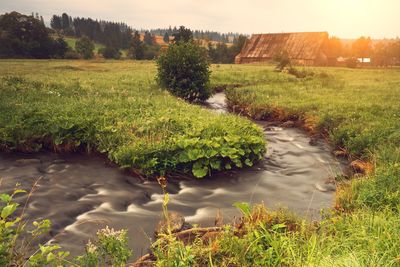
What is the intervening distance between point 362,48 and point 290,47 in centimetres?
1687

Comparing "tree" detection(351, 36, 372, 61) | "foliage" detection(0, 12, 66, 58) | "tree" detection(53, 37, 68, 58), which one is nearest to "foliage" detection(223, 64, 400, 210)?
"tree" detection(351, 36, 372, 61)

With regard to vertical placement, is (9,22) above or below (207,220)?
above

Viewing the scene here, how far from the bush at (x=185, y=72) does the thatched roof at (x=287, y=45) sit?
39185mm

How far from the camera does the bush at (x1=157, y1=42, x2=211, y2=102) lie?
2306 cm

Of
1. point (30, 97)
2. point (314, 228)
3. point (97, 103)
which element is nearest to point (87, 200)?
point (314, 228)

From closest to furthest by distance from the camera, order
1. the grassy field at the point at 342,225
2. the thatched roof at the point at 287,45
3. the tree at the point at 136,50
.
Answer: the grassy field at the point at 342,225 < the thatched roof at the point at 287,45 < the tree at the point at 136,50

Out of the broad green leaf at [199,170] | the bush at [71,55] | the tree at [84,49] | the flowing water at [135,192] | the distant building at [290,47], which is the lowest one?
the flowing water at [135,192]

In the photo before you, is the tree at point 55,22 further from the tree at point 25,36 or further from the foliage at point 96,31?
the tree at point 25,36

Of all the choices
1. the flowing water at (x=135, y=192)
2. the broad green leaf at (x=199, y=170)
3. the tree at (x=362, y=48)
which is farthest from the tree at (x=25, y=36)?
the broad green leaf at (x=199, y=170)

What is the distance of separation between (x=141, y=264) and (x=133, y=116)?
8432mm

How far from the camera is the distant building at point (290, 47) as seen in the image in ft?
201

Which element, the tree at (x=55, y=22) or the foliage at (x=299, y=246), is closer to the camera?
the foliage at (x=299, y=246)

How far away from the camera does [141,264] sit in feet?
19.1

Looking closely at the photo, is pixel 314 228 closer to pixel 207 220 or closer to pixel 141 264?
pixel 207 220
